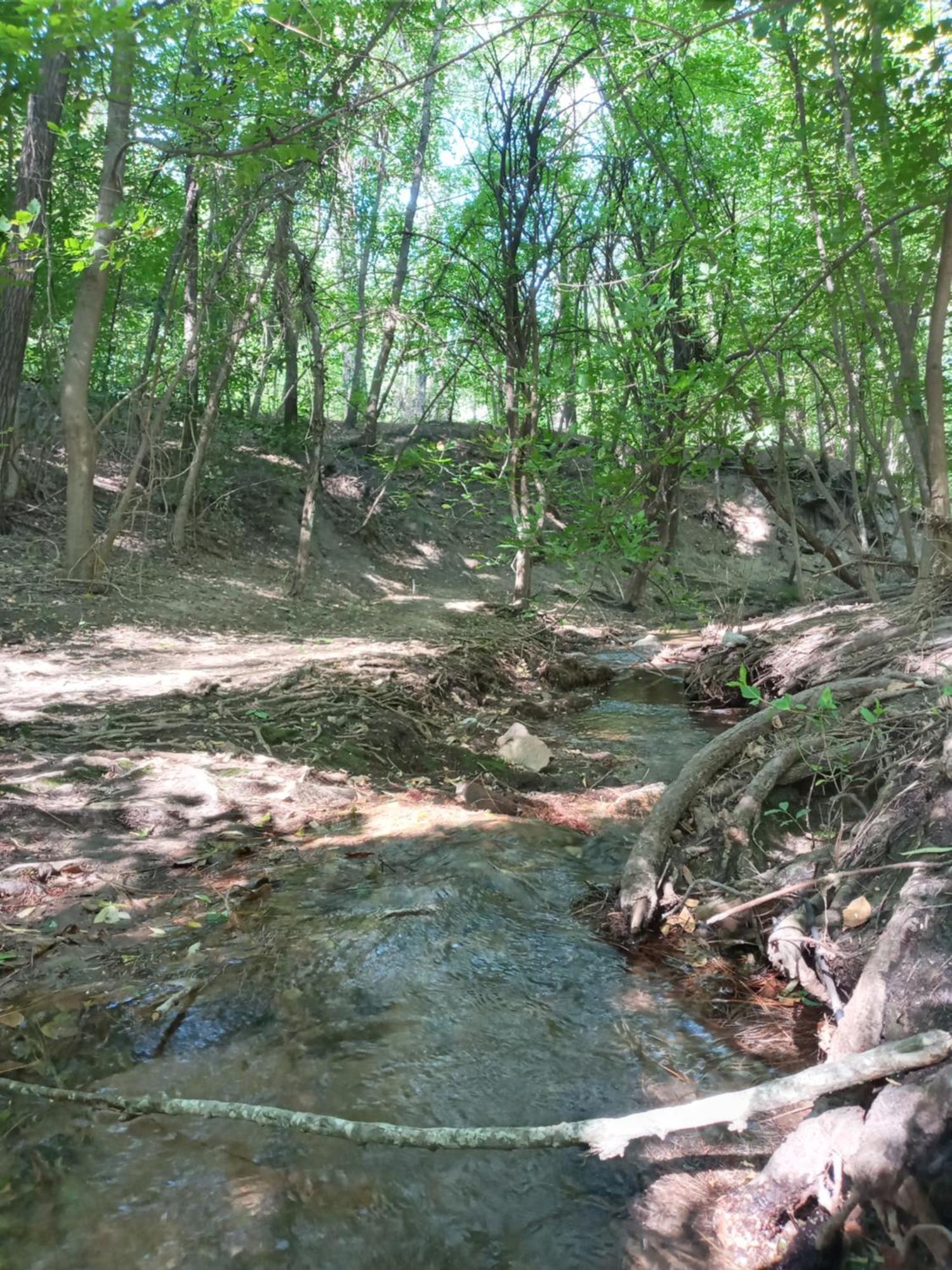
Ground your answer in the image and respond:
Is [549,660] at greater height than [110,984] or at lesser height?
greater

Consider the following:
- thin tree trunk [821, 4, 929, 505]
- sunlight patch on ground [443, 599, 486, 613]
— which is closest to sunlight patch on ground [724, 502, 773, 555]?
sunlight patch on ground [443, 599, 486, 613]

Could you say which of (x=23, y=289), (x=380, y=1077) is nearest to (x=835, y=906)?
(x=380, y=1077)

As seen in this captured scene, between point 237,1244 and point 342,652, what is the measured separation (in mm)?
6020

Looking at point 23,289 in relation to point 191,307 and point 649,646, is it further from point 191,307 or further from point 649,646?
point 649,646

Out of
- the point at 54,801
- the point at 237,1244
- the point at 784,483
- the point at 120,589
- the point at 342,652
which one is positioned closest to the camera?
the point at 237,1244

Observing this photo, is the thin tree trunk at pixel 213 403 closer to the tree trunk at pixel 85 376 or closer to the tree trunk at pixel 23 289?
the tree trunk at pixel 85 376

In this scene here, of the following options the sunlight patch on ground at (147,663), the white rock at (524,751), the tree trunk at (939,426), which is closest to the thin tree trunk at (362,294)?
the tree trunk at (939,426)

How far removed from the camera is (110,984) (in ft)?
9.25

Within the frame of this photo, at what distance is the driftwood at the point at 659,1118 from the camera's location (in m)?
1.87

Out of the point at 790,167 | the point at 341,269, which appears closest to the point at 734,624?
the point at 790,167

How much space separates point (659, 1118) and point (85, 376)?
897 centimetres

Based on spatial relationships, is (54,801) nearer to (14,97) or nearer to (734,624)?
(14,97)

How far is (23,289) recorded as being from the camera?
8.73 meters

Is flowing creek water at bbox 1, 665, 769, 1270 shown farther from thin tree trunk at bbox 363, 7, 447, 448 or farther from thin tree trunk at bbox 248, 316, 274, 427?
thin tree trunk at bbox 248, 316, 274, 427
